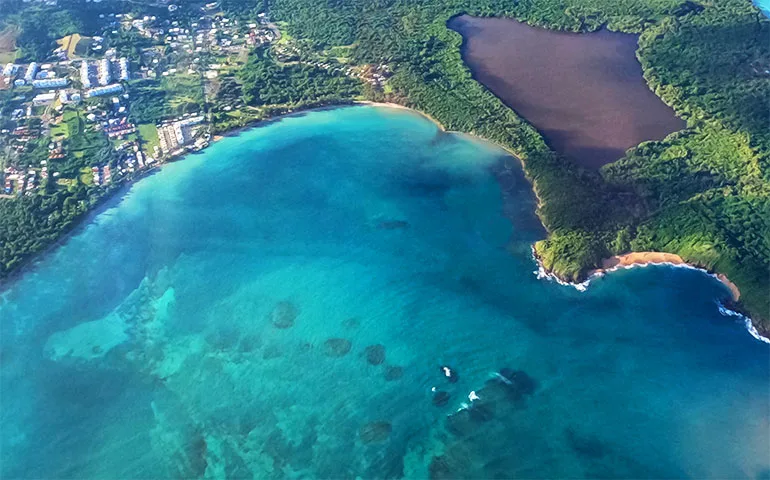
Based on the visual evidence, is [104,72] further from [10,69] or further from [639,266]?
[639,266]

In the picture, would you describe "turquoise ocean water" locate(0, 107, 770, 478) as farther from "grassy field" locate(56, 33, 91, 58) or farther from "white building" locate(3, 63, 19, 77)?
"grassy field" locate(56, 33, 91, 58)

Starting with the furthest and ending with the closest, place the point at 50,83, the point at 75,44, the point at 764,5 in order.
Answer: the point at 764,5 < the point at 75,44 < the point at 50,83

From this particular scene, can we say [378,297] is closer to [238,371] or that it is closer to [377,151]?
[238,371]

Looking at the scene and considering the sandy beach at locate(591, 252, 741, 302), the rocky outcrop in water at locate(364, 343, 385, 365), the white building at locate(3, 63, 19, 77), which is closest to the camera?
the rocky outcrop in water at locate(364, 343, 385, 365)

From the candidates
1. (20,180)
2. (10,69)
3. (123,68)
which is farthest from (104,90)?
(20,180)

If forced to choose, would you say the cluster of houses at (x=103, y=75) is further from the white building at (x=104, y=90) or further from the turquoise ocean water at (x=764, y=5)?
the turquoise ocean water at (x=764, y=5)

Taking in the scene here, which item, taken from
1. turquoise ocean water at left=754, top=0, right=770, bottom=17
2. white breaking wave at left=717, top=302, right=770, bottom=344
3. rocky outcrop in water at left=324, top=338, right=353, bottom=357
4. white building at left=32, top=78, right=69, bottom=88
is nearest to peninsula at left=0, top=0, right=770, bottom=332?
white building at left=32, top=78, right=69, bottom=88

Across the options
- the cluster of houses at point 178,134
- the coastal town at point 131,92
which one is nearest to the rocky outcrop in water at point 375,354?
the cluster of houses at point 178,134
